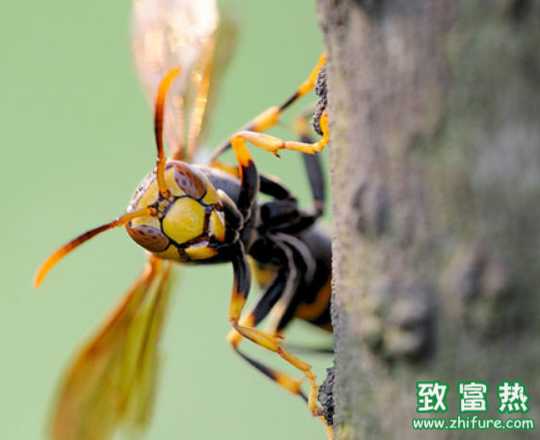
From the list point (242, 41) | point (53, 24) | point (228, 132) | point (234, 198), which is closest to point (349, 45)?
point (234, 198)

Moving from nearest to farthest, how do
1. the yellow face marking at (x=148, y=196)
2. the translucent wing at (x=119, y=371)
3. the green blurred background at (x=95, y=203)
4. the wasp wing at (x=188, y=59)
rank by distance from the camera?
1. the yellow face marking at (x=148, y=196)
2. the translucent wing at (x=119, y=371)
3. the wasp wing at (x=188, y=59)
4. the green blurred background at (x=95, y=203)

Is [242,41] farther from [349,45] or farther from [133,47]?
[349,45]

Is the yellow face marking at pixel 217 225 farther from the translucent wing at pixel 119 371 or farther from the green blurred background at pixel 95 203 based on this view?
the green blurred background at pixel 95 203

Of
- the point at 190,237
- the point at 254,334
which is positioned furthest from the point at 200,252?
the point at 254,334

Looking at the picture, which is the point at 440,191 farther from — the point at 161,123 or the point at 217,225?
the point at 217,225

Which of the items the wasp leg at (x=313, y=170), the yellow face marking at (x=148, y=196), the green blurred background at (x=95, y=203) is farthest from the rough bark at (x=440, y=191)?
the green blurred background at (x=95, y=203)
